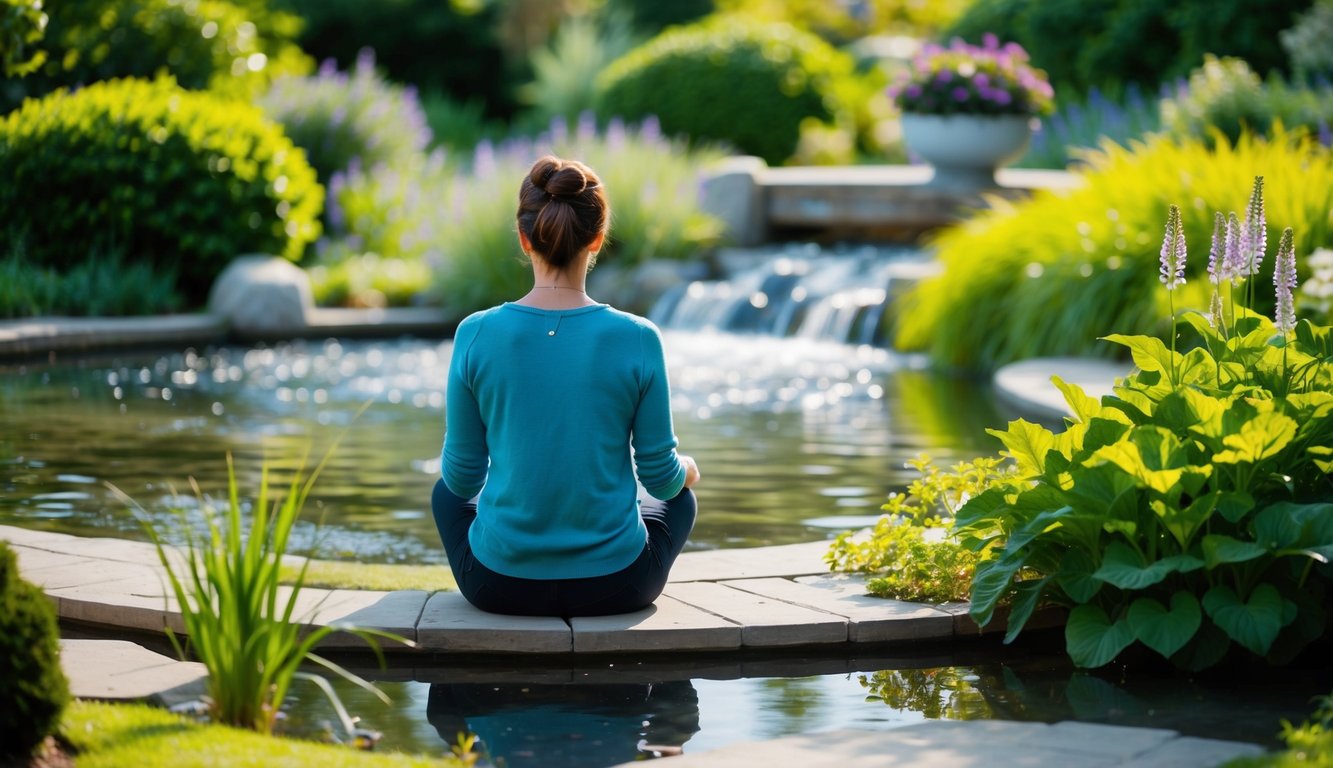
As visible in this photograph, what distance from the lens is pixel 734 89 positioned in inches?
761

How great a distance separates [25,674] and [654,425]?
1.66 meters

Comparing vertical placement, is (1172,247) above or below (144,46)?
below

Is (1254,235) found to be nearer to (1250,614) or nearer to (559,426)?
(1250,614)

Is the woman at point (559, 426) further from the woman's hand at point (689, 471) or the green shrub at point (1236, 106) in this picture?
the green shrub at point (1236, 106)

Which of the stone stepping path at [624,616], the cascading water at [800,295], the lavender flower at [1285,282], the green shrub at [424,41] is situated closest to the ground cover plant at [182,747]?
the stone stepping path at [624,616]

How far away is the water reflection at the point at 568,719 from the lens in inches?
143

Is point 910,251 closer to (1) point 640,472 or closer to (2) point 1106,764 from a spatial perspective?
(1) point 640,472

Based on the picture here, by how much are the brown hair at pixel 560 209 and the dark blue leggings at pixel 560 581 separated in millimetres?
755

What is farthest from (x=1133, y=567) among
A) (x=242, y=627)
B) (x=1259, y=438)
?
(x=242, y=627)

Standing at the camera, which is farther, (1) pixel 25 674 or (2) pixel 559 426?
(2) pixel 559 426

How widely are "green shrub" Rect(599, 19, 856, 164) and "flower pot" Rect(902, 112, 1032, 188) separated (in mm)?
5295

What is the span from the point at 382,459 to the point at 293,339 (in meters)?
4.89

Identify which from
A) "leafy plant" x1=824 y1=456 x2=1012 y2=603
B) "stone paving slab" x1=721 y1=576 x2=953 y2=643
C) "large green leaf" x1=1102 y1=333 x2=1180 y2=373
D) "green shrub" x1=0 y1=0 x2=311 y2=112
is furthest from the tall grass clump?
"large green leaf" x1=1102 y1=333 x2=1180 y2=373

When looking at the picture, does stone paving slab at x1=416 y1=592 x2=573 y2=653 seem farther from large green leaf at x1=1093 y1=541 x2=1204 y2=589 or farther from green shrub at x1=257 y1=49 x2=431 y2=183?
green shrub at x1=257 y1=49 x2=431 y2=183
